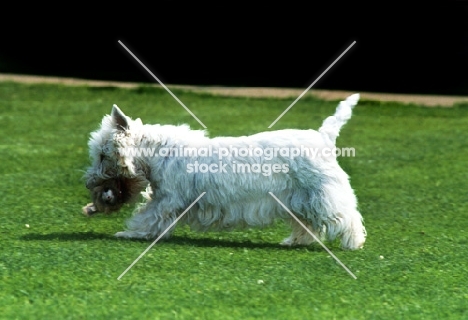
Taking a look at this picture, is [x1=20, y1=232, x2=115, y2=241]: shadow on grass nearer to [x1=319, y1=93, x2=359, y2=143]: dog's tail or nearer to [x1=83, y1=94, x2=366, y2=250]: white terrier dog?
[x1=83, y1=94, x2=366, y2=250]: white terrier dog

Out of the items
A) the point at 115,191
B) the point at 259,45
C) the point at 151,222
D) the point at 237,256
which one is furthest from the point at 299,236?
the point at 259,45

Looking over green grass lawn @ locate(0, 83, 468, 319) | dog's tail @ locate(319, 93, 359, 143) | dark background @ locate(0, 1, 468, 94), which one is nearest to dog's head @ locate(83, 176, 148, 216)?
green grass lawn @ locate(0, 83, 468, 319)

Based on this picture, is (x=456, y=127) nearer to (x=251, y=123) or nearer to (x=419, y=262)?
(x=251, y=123)

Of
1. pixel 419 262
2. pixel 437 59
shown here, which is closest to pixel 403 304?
pixel 419 262

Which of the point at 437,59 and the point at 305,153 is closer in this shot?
the point at 305,153

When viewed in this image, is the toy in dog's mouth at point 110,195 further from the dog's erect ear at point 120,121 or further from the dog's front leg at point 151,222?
the dog's erect ear at point 120,121

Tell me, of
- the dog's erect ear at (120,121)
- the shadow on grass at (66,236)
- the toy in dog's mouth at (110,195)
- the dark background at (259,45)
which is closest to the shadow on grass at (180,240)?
the shadow on grass at (66,236)
